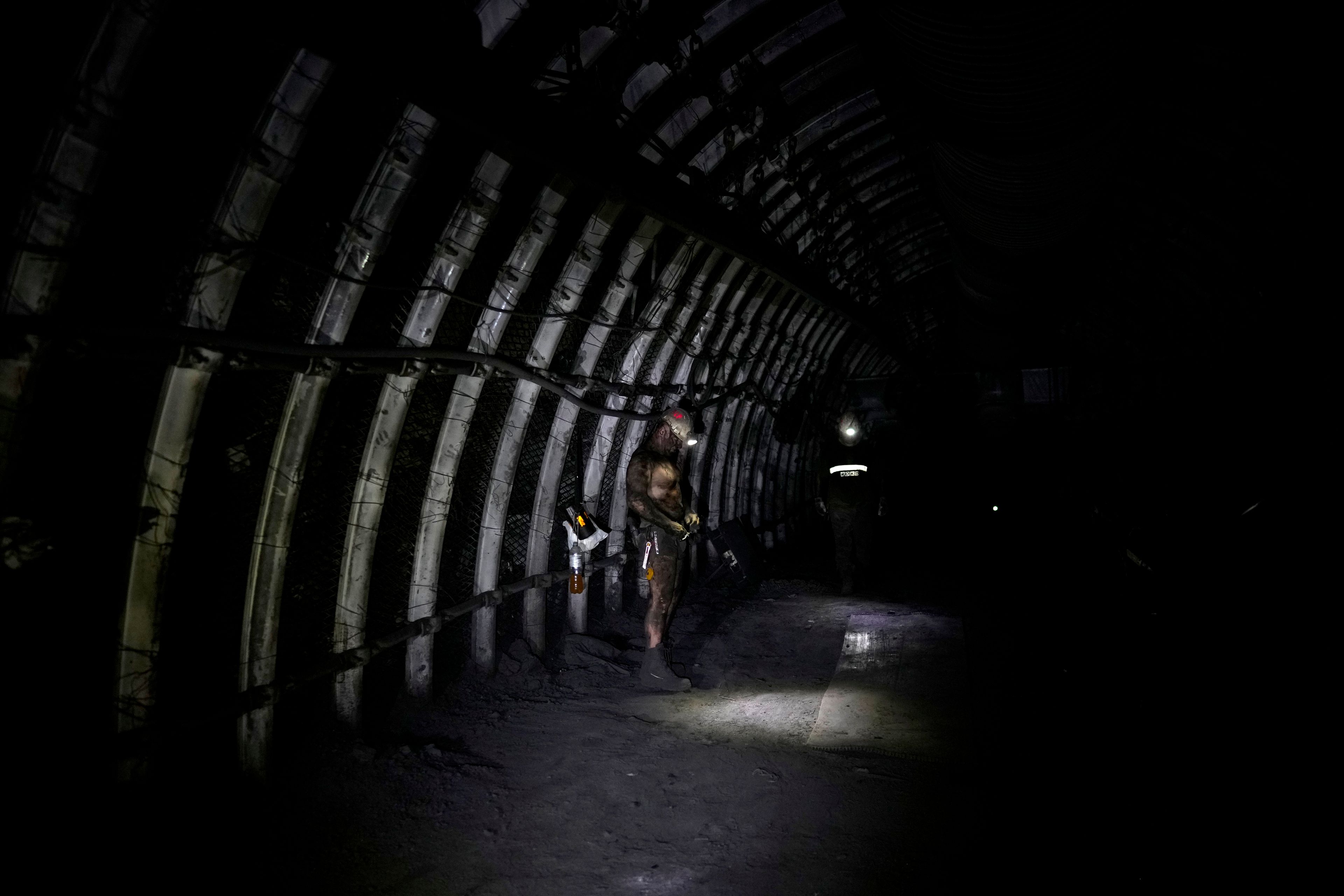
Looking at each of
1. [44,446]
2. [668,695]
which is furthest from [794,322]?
[44,446]

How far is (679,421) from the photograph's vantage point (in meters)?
6.61

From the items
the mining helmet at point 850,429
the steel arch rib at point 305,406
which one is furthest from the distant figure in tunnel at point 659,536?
the mining helmet at point 850,429

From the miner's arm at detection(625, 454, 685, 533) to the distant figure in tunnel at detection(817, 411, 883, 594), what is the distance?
4294 mm

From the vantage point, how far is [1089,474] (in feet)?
51.9

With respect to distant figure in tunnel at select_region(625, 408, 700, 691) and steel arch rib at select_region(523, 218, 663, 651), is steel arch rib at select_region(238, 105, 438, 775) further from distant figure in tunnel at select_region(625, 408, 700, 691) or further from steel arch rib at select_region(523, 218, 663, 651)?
distant figure in tunnel at select_region(625, 408, 700, 691)

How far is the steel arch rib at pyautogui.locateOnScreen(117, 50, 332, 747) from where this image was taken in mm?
3223

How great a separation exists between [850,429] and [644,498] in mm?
5335

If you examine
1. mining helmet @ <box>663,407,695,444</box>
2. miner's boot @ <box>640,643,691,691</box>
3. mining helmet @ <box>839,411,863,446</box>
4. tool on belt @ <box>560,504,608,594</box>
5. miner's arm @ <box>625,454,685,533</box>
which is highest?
mining helmet @ <box>839,411,863,446</box>

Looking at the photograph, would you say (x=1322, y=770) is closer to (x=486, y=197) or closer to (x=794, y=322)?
(x=486, y=197)

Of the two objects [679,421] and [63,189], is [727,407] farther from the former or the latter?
[63,189]

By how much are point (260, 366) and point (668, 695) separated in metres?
3.93

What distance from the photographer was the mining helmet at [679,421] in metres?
6.61

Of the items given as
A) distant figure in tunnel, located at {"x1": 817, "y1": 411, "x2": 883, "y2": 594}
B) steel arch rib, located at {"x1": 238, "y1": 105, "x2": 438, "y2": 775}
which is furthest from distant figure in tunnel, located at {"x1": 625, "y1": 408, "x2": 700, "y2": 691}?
distant figure in tunnel, located at {"x1": 817, "y1": 411, "x2": 883, "y2": 594}

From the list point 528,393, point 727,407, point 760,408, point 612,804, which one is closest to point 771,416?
point 760,408
